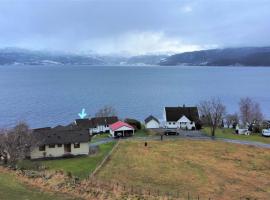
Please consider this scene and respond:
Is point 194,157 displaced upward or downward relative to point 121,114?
downward

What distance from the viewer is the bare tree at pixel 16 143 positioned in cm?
4356

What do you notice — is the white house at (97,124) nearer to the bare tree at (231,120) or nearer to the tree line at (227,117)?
the tree line at (227,117)

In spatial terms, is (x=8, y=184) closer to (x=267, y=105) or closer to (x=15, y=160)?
(x=15, y=160)

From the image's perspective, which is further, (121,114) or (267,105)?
(267,105)

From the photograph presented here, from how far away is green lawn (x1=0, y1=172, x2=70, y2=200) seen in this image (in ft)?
71.0

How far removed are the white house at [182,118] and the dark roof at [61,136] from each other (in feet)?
87.9

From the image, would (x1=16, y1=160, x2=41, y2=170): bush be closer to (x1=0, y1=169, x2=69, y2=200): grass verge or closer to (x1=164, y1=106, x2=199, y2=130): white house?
(x1=0, y1=169, x2=69, y2=200): grass verge

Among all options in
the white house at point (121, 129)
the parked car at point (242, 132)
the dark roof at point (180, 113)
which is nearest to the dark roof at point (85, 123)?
the white house at point (121, 129)

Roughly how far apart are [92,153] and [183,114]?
30207 millimetres

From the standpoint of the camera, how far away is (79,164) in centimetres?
4634

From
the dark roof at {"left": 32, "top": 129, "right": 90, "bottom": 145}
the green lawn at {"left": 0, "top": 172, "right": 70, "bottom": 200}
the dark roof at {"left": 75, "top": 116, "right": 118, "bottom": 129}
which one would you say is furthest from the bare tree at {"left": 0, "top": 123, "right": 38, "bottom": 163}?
the dark roof at {"left": 75, "top": 116, "right": 118, "bottom": 129}

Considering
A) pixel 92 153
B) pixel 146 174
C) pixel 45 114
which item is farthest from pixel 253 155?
pixel 45 114

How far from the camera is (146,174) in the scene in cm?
4097

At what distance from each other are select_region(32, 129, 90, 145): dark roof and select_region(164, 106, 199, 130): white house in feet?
87.9
